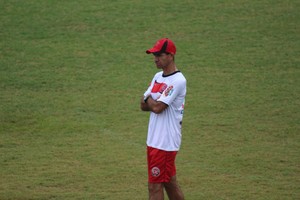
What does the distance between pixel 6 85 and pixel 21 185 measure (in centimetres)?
526

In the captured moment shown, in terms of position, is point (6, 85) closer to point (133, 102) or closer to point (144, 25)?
point (133, 102)

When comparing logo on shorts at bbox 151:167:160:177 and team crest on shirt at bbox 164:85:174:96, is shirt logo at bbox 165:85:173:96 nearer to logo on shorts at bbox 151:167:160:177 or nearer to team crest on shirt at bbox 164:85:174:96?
team crest on shirt at bbox 164:85:174:96

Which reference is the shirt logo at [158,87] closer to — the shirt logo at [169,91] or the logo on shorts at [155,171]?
the shirt logo at [169,91]

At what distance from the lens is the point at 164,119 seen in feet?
26.3

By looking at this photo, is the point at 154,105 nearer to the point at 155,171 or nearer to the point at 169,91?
the point at 169,91

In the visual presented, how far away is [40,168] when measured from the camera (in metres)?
10.5

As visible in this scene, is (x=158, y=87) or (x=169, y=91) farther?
(x=158, y=87)

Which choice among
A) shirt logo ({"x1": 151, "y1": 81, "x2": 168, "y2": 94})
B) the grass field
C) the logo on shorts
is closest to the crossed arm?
shirt logo ({"x1": 151, "y1": 81, "x2": 168, "y2": 94})

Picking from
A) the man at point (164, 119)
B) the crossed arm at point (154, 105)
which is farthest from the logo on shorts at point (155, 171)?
the crossed arm at point (154, 105)

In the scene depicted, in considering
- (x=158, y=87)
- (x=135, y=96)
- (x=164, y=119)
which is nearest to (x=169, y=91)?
(x=158, y=87)

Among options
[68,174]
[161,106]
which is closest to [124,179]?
[68,174]

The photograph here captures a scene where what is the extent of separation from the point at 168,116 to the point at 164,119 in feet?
0.20

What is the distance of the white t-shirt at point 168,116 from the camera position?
796 centimetres

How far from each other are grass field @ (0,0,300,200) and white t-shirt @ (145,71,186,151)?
1.67 metres
